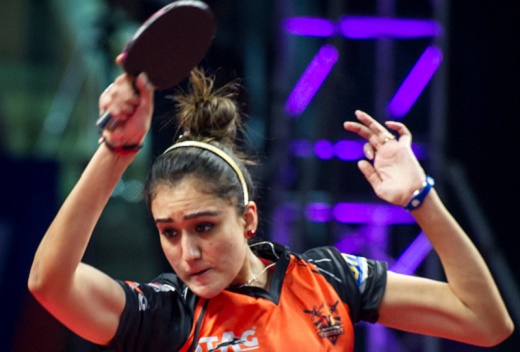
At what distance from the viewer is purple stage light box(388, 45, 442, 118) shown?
565cm

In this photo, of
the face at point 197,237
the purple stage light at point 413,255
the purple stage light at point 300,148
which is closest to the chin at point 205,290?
the face at point 197,237

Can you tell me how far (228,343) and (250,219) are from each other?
0.37 meters

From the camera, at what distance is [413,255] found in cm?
574

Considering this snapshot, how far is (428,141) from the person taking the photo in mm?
5527

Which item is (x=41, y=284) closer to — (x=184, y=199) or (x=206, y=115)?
(x=184, y=199)

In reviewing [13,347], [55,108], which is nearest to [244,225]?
[13,347]

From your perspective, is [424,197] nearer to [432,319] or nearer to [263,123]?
[432,319]

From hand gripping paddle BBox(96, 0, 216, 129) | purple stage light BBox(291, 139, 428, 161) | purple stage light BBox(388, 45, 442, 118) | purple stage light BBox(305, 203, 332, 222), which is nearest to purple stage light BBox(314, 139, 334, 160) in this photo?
purple stage light BBox(291, 139, 428, 161)

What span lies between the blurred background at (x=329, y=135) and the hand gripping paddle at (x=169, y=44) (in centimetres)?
289

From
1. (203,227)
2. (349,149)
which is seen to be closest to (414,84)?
(349,149)

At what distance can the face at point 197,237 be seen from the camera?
240 centimetres

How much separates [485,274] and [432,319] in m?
0.20

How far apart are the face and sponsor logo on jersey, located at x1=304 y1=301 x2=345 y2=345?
10.1 inches

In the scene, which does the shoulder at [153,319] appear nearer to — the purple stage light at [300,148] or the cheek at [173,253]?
the cheek at [173,253]
